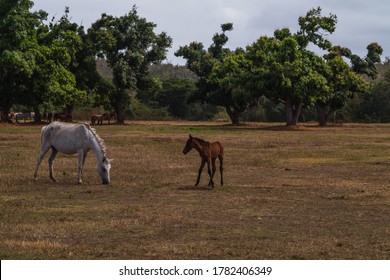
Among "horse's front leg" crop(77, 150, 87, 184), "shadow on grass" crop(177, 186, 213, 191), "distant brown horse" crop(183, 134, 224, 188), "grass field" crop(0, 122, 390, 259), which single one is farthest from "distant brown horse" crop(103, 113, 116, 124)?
"shadow on grass" crop(177, 186, 213, 191)

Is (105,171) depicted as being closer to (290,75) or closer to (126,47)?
(290,75)

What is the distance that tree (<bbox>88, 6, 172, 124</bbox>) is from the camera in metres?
77.6

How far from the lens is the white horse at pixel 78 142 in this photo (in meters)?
20.1

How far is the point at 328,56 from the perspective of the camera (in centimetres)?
8162

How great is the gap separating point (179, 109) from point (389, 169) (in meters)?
86.9

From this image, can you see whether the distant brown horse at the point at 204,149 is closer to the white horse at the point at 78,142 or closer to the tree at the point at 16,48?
the white horse at the point at 78,142

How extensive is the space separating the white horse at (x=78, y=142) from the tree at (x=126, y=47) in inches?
2178

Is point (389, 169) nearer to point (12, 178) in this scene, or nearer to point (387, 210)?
point (387, 210)

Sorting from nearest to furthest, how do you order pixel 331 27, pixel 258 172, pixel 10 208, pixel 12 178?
pixel 10 208, pixel 12 178, pixel 258 172, pixel 331 27

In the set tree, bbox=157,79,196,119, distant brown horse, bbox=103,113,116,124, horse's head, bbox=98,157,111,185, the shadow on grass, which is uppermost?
tree, bbox=157,79,196,119

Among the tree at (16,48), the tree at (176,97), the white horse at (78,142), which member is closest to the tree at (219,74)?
the tree at (176,97)

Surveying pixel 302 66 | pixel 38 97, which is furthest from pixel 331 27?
pixel 38 97

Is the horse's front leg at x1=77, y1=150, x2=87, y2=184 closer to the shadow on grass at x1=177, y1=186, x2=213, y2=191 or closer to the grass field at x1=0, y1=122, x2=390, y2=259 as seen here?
the grass field at x1=0, y1=122, x2=390, y2=259

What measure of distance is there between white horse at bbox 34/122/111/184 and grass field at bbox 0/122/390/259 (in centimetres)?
57
